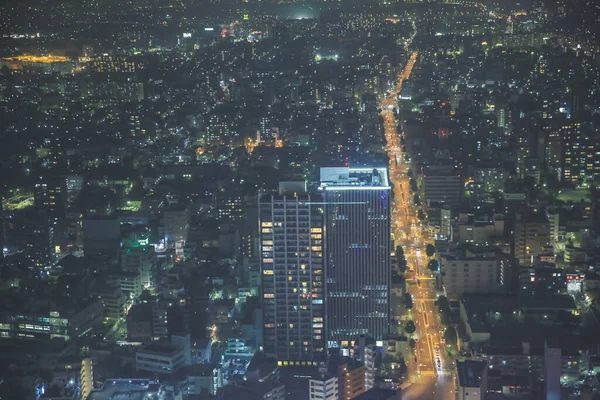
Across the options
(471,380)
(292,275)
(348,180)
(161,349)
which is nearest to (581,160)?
(348,180)

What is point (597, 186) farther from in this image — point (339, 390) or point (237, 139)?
point (339, 390)

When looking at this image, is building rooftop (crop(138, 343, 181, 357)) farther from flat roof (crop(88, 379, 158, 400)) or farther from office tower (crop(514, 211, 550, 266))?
office tower (crop(514, 211, 550, 266))

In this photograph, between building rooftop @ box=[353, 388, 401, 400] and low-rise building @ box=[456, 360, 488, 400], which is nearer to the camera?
building rooftop @ box=[353, 388, 401, 400]

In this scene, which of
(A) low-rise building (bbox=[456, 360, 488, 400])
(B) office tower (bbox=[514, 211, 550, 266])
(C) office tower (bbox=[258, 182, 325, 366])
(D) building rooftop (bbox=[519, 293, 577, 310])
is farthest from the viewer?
(B) office tower (bbox=[514, 211, 550, 266])

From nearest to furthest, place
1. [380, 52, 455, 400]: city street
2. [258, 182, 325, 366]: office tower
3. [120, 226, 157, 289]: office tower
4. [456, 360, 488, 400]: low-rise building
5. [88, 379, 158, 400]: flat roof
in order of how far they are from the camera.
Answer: [456, 360, 488, 400]: low-rise building < [88, 379, 158, 400]: flat roof < [380, 52, 455, 400]: city street < [258, 182, 325, 366]: office tower < [120, 226, 157, 289]: office tower

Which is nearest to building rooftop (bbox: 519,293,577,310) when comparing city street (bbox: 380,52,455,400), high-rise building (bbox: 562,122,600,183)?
city street (bbox: 380,52,455,400)

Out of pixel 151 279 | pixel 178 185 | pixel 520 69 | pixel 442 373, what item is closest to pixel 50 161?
pixel 178 185

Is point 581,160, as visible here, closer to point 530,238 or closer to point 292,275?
point 530,238
